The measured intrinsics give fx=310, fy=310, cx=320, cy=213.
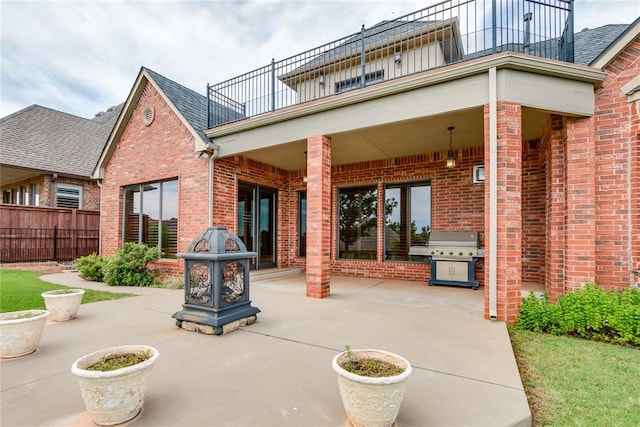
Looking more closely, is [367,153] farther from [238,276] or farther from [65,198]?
[65,198]

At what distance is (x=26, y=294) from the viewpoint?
5941 millimetres

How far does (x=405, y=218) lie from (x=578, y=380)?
18.3 ft

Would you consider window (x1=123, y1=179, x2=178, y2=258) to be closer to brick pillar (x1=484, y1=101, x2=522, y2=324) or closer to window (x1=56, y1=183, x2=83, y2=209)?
window (x1=56, y1=183, x2=83, y2=209)

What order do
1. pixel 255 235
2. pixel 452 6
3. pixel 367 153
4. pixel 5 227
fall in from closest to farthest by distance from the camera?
1. pixel 452 6
2. pixel 367 153
3. pixel 255 235
4. pixel 5 227

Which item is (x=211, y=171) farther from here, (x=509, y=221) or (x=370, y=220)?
(x=509, y=221)

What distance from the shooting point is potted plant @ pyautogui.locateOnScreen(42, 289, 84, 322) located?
13.7 ft

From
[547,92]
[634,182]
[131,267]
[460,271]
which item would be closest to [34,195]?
[131,267]

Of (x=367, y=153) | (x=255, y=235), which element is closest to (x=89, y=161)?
(x=255, y=235)

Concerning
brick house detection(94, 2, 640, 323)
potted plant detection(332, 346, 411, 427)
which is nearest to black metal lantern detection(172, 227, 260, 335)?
brick house detection(94, 2, 640, 323)

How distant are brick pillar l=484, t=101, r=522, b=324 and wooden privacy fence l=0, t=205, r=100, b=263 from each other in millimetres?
14247

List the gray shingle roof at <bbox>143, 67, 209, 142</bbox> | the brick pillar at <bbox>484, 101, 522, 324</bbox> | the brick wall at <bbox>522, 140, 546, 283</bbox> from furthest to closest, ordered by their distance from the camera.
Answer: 1. the gray shingle roof at <bbox>143, 67, 209, 142</bbox>
2. the brick wall at <bbox>522, 140, 546, 283</bbox>
3. the brick pillar at <bbox>484, 101, 522, 324</bbox>

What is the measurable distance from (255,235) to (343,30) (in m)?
6.73

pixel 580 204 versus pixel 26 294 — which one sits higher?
pixel 580 204

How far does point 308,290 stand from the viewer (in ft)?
18.8
